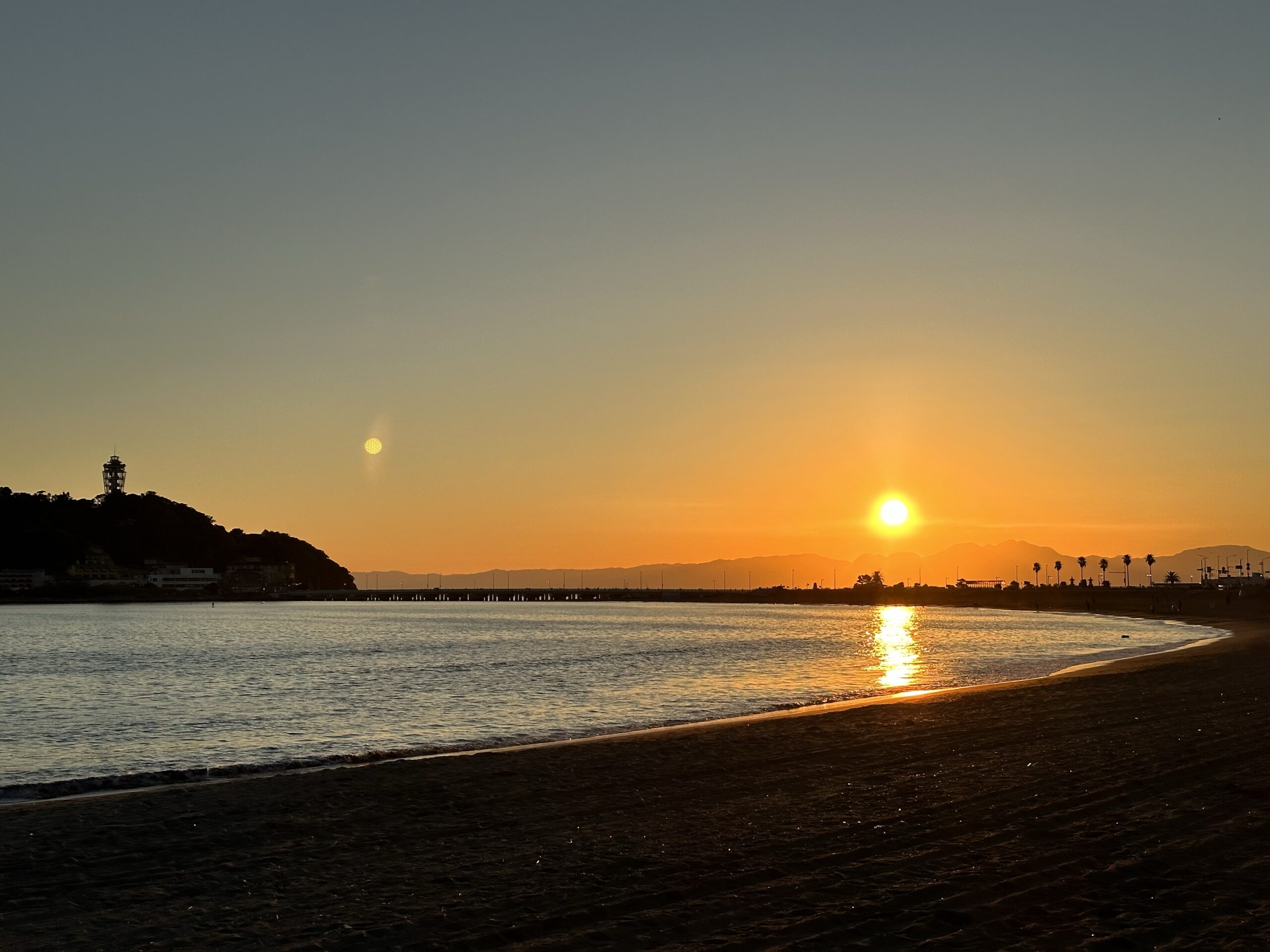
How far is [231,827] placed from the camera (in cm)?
1241

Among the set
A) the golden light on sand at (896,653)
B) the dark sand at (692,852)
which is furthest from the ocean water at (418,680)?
the dark sand at (692,852)

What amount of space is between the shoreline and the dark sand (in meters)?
0.93

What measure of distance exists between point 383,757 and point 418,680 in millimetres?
21818

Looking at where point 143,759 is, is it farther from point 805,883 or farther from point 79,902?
point 805,883

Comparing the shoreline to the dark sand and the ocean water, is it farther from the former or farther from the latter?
the dark sand

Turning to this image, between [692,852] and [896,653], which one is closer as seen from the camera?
[692,852]

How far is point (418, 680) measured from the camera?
134 ft

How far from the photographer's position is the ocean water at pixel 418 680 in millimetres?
22938

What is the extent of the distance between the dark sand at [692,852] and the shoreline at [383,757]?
93 centimetres

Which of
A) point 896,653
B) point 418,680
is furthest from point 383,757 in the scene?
point 896,653

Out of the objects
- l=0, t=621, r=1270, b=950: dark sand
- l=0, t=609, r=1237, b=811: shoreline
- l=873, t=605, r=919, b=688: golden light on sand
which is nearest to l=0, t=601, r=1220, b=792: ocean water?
l=873, t=605, r=919, b=688: golden light on sand

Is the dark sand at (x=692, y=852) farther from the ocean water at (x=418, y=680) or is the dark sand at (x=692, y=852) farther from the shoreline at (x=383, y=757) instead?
the ocean water at (x=418, y=680)

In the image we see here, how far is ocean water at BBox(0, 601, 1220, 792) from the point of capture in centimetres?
2294

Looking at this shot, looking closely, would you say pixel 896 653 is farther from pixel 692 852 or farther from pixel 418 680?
pixel 692 852
